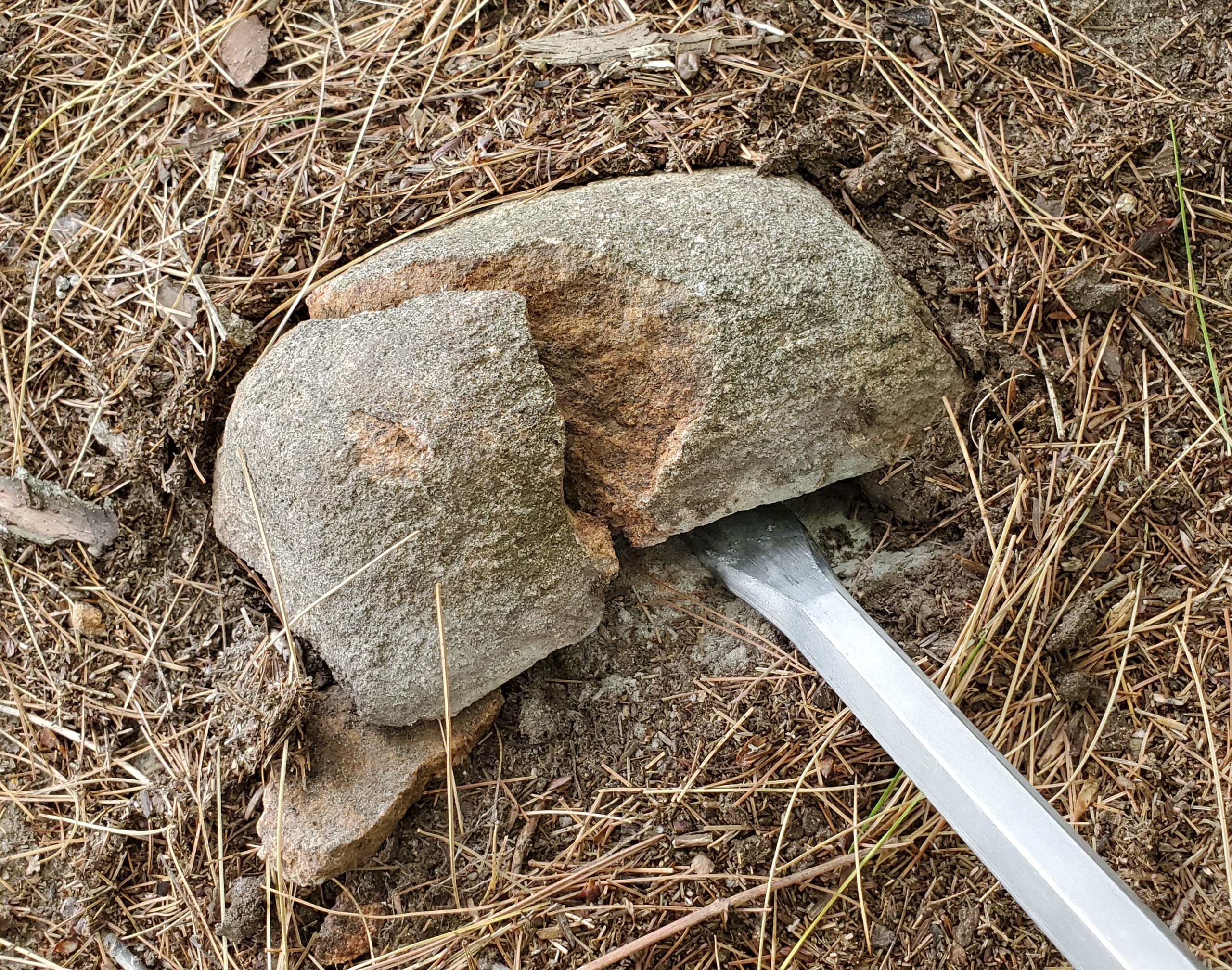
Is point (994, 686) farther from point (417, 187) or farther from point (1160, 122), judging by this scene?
point (417, 187)

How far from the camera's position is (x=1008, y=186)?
1.96 m

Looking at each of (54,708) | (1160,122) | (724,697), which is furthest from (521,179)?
(54,708)

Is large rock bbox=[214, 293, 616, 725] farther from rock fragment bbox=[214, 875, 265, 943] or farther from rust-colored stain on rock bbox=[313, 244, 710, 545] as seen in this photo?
rock fragment bbox=[214, 875, 265, 943]

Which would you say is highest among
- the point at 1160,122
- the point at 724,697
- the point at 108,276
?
the point at 108,276

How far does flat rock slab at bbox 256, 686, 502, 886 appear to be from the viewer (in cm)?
178

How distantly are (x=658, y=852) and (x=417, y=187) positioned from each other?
1492 millimetres

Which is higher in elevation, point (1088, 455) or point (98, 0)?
point (98, 0)

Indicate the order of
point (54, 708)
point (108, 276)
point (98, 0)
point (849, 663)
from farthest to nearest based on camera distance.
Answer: point (98, 0)
point (108, 276)
point (54, 708)
point (849, 663)

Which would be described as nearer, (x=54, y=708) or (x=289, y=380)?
(x=289, y=380)

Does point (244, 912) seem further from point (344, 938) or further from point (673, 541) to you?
point (673, 541)

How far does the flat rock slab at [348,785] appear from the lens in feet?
5.83

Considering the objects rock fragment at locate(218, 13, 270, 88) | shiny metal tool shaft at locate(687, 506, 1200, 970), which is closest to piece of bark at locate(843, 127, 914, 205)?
shiny metal tool shaft at locate(687, 506, 1200, 970)

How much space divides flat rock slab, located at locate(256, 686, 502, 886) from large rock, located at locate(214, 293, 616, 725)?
0.24ft

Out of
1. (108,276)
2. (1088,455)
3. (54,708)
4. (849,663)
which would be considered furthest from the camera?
(108,276)
